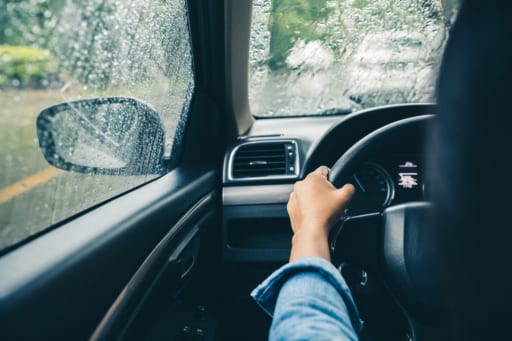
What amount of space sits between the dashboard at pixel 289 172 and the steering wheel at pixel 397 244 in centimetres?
9

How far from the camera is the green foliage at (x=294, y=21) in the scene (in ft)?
6.45

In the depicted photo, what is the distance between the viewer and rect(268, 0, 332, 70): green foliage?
77.4 inches

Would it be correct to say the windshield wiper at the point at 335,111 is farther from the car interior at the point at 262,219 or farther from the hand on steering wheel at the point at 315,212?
the hand on steering wheel at the point at 315,212

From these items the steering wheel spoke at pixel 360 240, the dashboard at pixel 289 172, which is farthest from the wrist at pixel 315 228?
the dashboard at pixel 289 172

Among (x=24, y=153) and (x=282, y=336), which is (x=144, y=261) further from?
→ (x=282, y=336)

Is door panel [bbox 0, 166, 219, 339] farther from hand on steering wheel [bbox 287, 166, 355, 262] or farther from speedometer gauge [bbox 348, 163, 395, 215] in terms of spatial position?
speedometer gauge [bbox 348, 163, 395, 215]

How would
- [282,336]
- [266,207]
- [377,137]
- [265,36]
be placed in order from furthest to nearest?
[265,36], [266,207], [377,137], [282,336]

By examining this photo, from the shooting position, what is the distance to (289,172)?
1963 mm

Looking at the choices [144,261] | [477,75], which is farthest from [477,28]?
[144,261]

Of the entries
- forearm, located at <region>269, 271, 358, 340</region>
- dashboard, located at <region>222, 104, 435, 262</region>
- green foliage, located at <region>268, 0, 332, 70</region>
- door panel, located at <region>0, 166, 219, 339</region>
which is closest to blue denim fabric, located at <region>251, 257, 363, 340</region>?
forearm, located at <region>269, 271, 358, 340</region>

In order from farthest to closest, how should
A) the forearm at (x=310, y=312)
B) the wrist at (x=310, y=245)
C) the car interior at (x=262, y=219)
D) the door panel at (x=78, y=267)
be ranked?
the wrist at (x=310, y=245) < the door panel at (x=78, y=267) < the forearm at (x=310, y=312) < the car interior at (x=262, y=219)

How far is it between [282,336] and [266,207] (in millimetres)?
1250

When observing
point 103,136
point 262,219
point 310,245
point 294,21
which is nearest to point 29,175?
point 103,136

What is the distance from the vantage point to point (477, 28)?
1.28 feet
